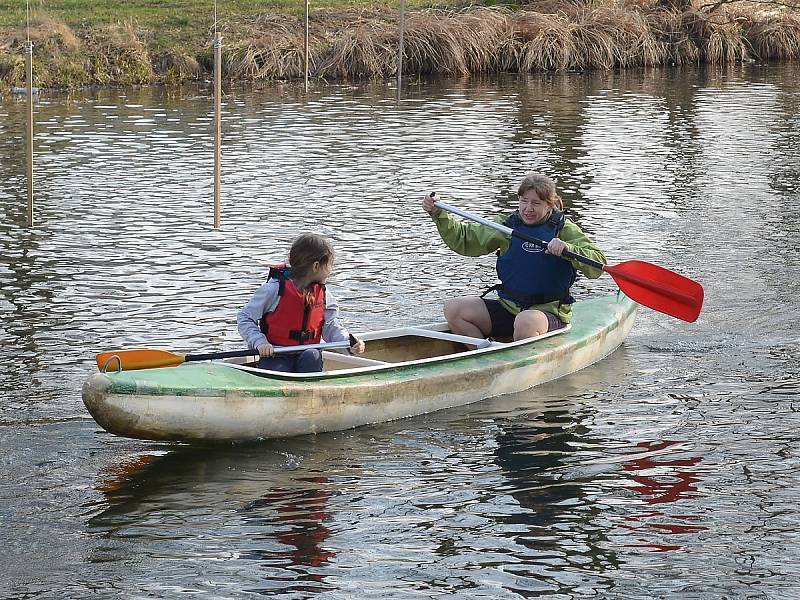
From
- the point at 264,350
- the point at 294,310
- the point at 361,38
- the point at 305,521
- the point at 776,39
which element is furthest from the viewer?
the point at 776,39

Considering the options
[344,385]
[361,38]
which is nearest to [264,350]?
[344,385]

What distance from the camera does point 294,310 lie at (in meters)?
7.21

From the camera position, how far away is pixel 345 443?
23.8 feet

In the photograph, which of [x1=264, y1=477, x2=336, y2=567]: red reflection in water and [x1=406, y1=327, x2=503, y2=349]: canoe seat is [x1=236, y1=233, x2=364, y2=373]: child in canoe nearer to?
[x1=264, y1=477, x2=336, y2=567]: red reflection in water

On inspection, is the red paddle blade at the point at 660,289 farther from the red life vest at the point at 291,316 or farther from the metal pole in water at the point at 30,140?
the metal pole in water at the point at 30,140

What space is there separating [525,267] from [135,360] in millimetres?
2519

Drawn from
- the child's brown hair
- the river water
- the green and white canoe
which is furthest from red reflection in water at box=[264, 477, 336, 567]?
the child's brown hair

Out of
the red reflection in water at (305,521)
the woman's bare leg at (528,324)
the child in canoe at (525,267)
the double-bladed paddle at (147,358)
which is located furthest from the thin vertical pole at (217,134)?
the red reflection in water at (305,521)

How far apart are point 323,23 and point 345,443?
19677 millimetres

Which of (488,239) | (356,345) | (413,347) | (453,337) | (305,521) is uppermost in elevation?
(488,239)

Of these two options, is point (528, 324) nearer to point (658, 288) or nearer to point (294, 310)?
point (658, 288)

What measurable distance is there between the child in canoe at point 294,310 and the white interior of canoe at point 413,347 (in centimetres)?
37

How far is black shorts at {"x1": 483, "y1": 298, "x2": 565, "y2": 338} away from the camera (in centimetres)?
840

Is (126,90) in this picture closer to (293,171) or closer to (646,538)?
(293,171)
